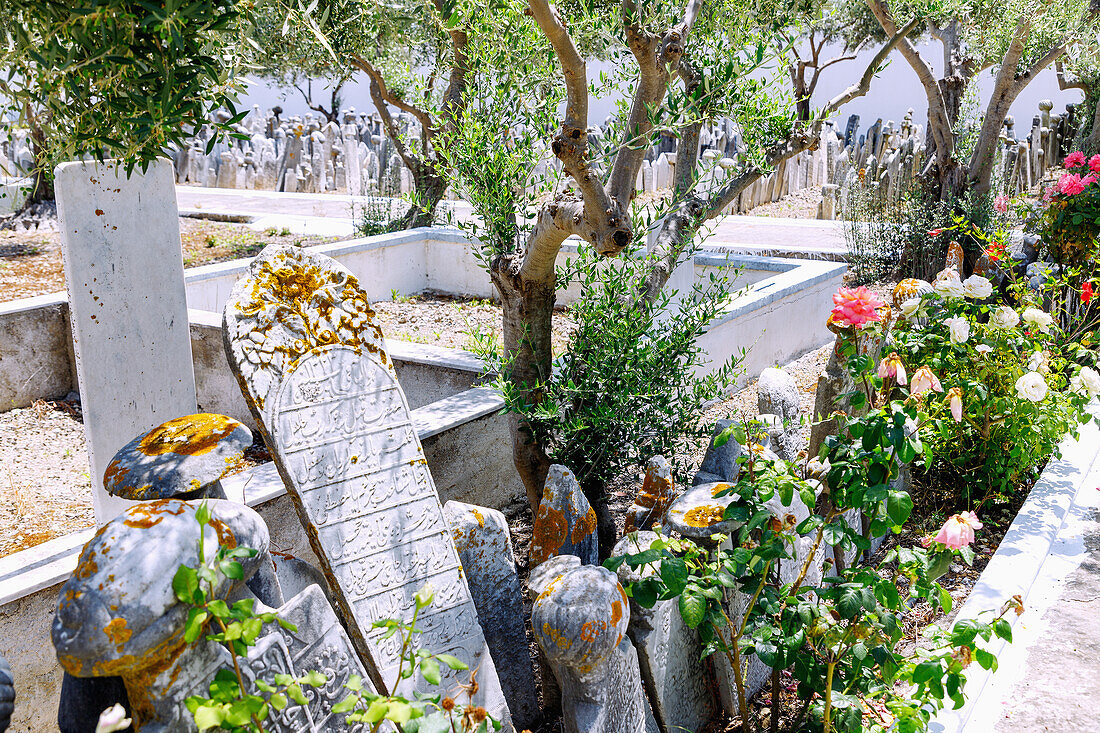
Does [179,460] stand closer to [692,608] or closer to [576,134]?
[692,608]

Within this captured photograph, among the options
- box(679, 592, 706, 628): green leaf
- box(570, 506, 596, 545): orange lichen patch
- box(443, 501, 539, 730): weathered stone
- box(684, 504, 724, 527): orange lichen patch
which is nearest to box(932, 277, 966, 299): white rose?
box(684, 504, 724, 527): orange lichen patch

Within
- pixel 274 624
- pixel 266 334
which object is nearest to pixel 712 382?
pixel 266 334

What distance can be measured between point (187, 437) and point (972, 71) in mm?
10305

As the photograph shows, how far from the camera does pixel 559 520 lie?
3082mm

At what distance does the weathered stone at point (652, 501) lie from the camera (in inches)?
130

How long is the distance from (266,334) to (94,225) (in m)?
1.75

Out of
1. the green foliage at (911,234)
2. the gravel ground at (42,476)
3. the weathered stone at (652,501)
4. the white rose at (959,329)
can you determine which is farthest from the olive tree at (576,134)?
the green foliage at (911,234)

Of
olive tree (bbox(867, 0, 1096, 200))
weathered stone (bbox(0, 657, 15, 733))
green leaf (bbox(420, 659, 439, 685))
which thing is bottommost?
green leaf (bbox(420, 659, 439, 685))

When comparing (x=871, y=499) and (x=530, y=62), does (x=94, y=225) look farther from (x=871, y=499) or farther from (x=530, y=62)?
(x=871, y=499)

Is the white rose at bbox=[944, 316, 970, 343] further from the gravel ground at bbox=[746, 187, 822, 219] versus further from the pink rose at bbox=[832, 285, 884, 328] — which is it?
the gravel ground at bbox=[746, 187, 822, 219]

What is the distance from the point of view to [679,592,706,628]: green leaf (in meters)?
2.35

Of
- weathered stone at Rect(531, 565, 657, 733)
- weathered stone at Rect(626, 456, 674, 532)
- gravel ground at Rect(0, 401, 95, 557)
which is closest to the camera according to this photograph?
weathered stone at Rect(531, 565, 657, 733)

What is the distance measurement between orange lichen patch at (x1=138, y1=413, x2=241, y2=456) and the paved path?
789 centimetres

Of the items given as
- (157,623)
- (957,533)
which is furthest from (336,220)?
(157,623)
